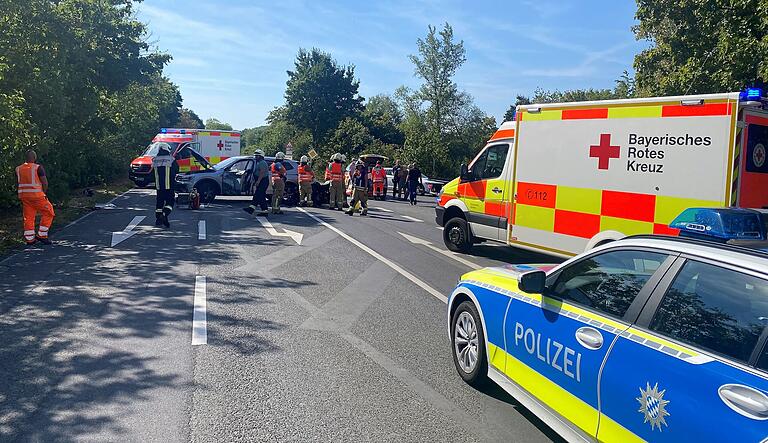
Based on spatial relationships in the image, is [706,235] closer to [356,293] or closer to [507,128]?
[356,293]

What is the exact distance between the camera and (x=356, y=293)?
8484mm

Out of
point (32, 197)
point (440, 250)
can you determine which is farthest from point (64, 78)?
point (440, 250)

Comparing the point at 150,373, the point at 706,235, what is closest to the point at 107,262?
the point at 150,373

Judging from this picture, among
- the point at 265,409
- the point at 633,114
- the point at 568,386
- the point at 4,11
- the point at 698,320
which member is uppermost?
the point at 4,11

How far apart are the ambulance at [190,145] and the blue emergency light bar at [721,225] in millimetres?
25429

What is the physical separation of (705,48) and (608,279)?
694 inches

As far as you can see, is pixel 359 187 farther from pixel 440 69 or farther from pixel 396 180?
pixel 440 69

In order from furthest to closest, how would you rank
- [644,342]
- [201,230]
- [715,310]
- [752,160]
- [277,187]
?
[277,187], [201,230], [752,160], [644,342], [715,310]

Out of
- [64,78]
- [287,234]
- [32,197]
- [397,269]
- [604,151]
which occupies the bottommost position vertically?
[397,269]

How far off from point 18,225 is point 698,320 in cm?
1517

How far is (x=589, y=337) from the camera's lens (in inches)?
139

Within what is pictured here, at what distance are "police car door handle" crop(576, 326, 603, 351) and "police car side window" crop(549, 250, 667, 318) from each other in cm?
15

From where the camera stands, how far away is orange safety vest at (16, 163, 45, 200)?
454 inches

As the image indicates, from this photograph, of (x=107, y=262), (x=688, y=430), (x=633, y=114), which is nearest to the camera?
(x=688, y=430)
